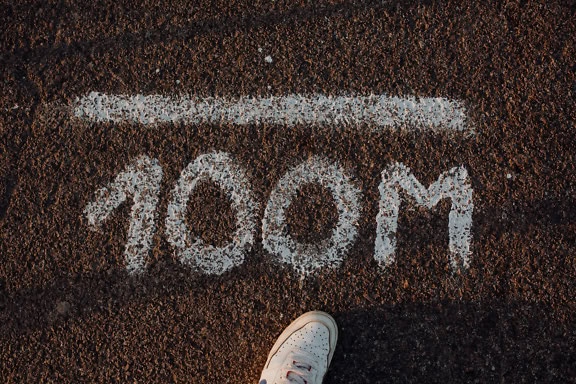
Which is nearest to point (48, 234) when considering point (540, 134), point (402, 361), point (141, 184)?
point (141, 184)

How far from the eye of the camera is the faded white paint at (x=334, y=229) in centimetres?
233

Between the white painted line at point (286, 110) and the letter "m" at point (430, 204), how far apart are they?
0.84 ft

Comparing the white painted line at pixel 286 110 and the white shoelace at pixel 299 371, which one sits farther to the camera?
the white painted line at pixel 286 110

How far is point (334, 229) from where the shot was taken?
92.0 inches

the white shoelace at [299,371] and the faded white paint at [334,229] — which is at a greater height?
the faded white paint at [334,229]

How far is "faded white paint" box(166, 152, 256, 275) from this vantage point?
2344 mm

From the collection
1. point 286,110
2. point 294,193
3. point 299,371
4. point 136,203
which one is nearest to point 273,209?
point 294,193

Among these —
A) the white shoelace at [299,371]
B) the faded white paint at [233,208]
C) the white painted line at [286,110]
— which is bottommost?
the white shoelace at [299,371]

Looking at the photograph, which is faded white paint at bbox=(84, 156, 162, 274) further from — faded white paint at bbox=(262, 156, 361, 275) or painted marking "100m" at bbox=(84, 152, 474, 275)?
faded white paint at bbox=(262, 156, 361, 275)

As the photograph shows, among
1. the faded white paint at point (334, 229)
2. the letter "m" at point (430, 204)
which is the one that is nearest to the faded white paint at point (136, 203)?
the faded white paint at point (334, 229)

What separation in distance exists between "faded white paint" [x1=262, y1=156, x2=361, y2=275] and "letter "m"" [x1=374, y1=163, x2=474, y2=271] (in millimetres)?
142

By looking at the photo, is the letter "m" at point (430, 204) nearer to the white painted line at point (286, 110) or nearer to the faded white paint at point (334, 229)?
the faded white paint at point (334, 229)

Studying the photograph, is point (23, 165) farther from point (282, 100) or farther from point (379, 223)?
point (379, 223)

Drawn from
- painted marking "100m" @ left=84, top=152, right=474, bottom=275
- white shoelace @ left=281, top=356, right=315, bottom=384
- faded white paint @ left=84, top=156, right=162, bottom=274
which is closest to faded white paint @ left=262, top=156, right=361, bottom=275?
painted marking "100m" @ left=84, top=152, right=474, bottom=275
